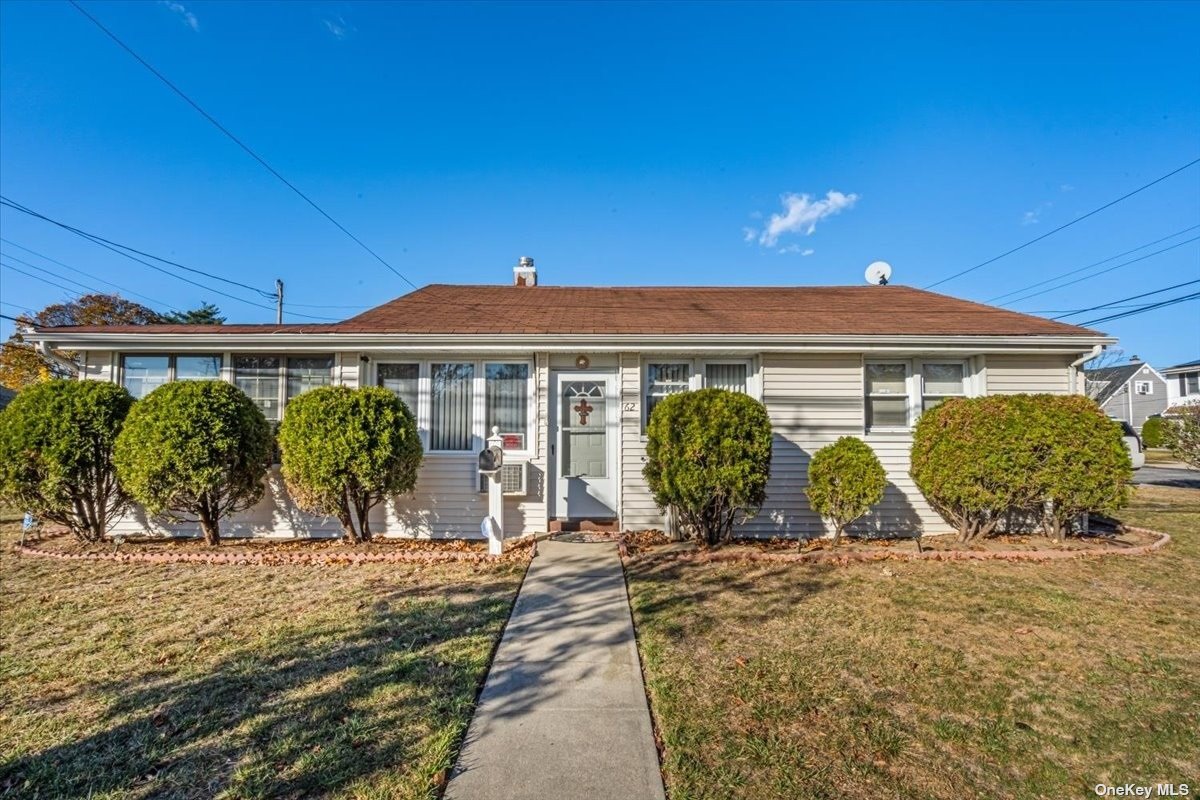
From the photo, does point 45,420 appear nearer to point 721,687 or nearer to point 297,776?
point 297,776

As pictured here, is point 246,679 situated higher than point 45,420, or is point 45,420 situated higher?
point 45,420

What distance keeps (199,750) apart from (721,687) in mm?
2794

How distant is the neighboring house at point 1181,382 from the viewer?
3222 cm

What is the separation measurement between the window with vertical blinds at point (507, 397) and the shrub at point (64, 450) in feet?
15.1

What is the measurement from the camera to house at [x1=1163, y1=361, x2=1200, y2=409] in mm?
32219

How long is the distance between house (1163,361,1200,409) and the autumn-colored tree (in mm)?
57105

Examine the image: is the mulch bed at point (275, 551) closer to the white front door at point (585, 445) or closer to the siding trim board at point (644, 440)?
the siding trim board at point (644, 440)

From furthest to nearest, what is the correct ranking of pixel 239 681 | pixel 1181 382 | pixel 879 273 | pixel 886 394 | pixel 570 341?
pixel 1181 382 < pixel 879 273 < pixel 886 394 < pixel 570 341 < pixel 239 681

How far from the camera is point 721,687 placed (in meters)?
3.13

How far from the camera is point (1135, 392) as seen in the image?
3616cm

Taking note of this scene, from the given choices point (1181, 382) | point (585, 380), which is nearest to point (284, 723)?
point (585, 380)

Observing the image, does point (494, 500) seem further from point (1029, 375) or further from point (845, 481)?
point (1029, 375)

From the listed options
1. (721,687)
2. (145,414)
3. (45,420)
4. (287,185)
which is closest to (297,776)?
(721,687)

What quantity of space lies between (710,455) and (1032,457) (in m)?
3.93
